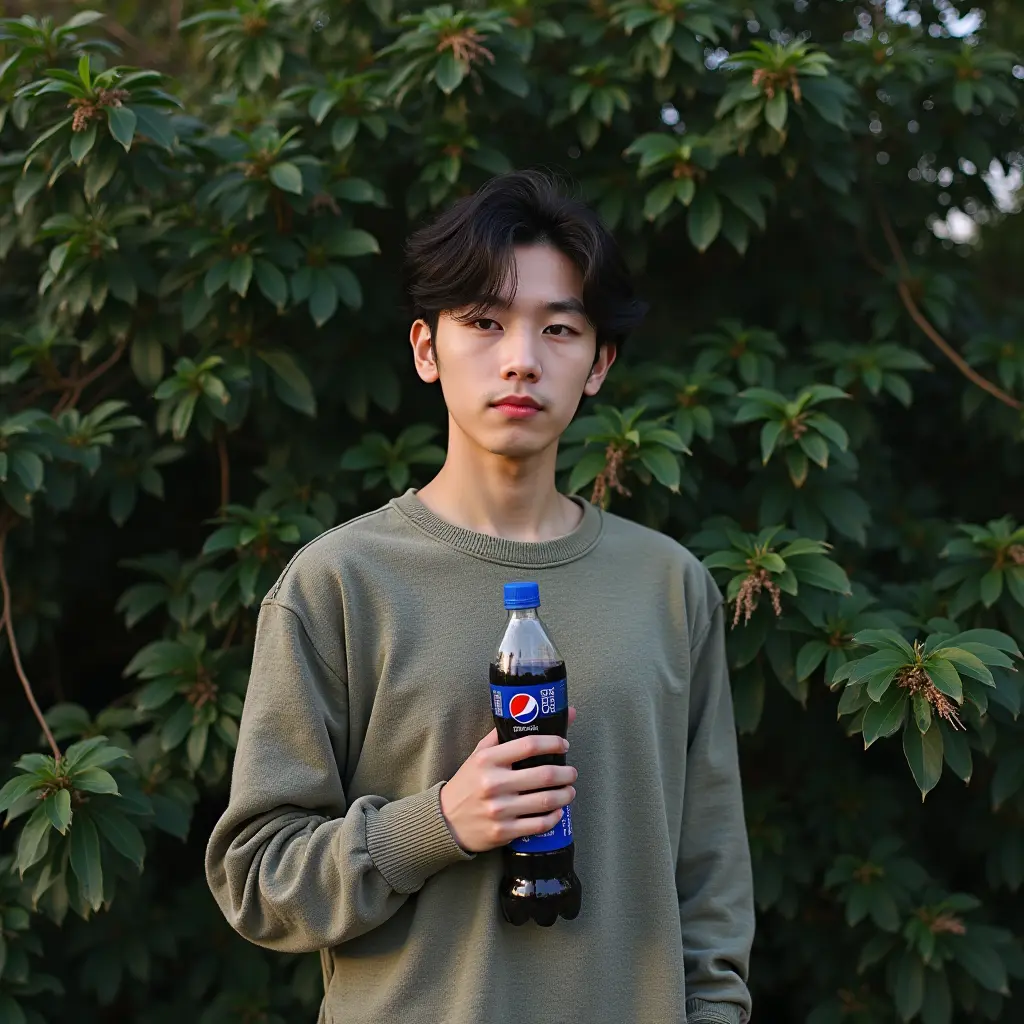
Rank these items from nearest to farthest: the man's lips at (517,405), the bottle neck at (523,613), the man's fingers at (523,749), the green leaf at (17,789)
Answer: the man's fingers at (523,749)
the bottle neck at (523,613)
the man's lips at (517,405)
the green leaf at (17,789)

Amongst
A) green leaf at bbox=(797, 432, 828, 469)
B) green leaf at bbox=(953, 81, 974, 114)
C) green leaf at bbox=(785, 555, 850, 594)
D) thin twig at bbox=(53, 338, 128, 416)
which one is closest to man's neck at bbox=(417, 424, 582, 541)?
green leaf at bbox=(785, 555, 850, 594)

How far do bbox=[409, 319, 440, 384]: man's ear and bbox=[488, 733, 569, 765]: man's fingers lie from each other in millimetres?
727

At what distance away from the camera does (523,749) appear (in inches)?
63.0

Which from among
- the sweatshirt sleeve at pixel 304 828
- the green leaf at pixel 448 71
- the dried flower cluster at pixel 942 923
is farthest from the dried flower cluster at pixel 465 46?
the dried flower cluster at pixel 942 923

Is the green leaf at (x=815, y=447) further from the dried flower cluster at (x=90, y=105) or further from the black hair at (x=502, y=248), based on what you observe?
the dried flower cluster at (x=90, y=105)

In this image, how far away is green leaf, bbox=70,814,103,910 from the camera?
7.11 ft

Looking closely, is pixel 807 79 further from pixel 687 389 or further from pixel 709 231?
pixel 687 389

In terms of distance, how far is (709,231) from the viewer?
271 cm

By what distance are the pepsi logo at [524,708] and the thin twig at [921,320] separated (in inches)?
73.5

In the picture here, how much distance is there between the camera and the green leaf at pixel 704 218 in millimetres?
2701

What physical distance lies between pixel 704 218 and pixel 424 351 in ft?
3.51

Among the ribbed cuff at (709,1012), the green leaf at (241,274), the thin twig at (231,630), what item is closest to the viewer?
the ribbed cuff at (709,1012)

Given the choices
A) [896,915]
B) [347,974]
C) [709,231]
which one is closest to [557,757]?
[347,974]

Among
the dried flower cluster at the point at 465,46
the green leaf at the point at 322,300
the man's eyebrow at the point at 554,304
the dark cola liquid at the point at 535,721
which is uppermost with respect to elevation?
the dried flower cluster at the point at 465,46
